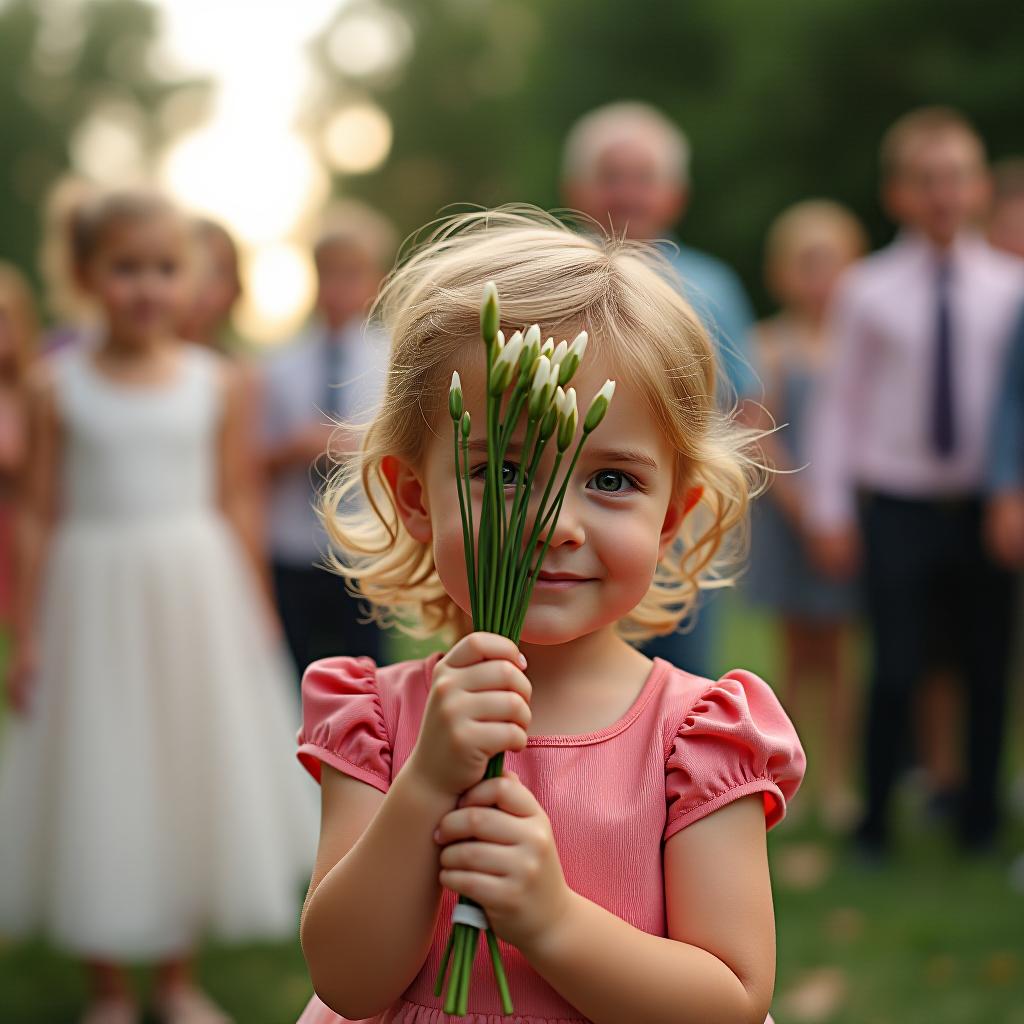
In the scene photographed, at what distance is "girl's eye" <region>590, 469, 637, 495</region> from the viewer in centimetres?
175

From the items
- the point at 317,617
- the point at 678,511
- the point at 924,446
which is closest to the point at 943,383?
the point at 924,446

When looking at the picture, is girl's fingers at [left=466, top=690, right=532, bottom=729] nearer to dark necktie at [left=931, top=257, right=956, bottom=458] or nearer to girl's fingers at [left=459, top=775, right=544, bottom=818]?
girl's fingers at [left=459, top=775, right=544, bottom=818]

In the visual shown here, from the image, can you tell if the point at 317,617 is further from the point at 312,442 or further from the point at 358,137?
the point at 358,137

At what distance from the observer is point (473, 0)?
3912 cm

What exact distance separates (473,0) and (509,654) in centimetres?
4011

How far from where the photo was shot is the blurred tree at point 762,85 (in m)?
20.9

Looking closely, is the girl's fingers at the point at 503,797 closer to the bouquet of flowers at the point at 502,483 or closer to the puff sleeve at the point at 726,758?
the bouquet of flowers at the point at 502,483

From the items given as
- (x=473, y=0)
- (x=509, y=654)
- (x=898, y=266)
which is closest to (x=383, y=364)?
(x=509, y=654)

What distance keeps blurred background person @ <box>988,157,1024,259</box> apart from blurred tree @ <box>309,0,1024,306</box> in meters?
13.9

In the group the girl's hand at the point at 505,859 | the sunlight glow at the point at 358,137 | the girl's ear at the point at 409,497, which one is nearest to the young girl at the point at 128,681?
the girl's ear at the point at 409,497

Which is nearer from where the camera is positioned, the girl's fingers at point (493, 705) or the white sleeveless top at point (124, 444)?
the girl's fingers at point (493, 705)

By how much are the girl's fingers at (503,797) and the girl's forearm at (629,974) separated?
13cm

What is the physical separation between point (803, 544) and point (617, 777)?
5010 millimetres

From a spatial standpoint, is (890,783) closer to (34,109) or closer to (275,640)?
(275,640)
